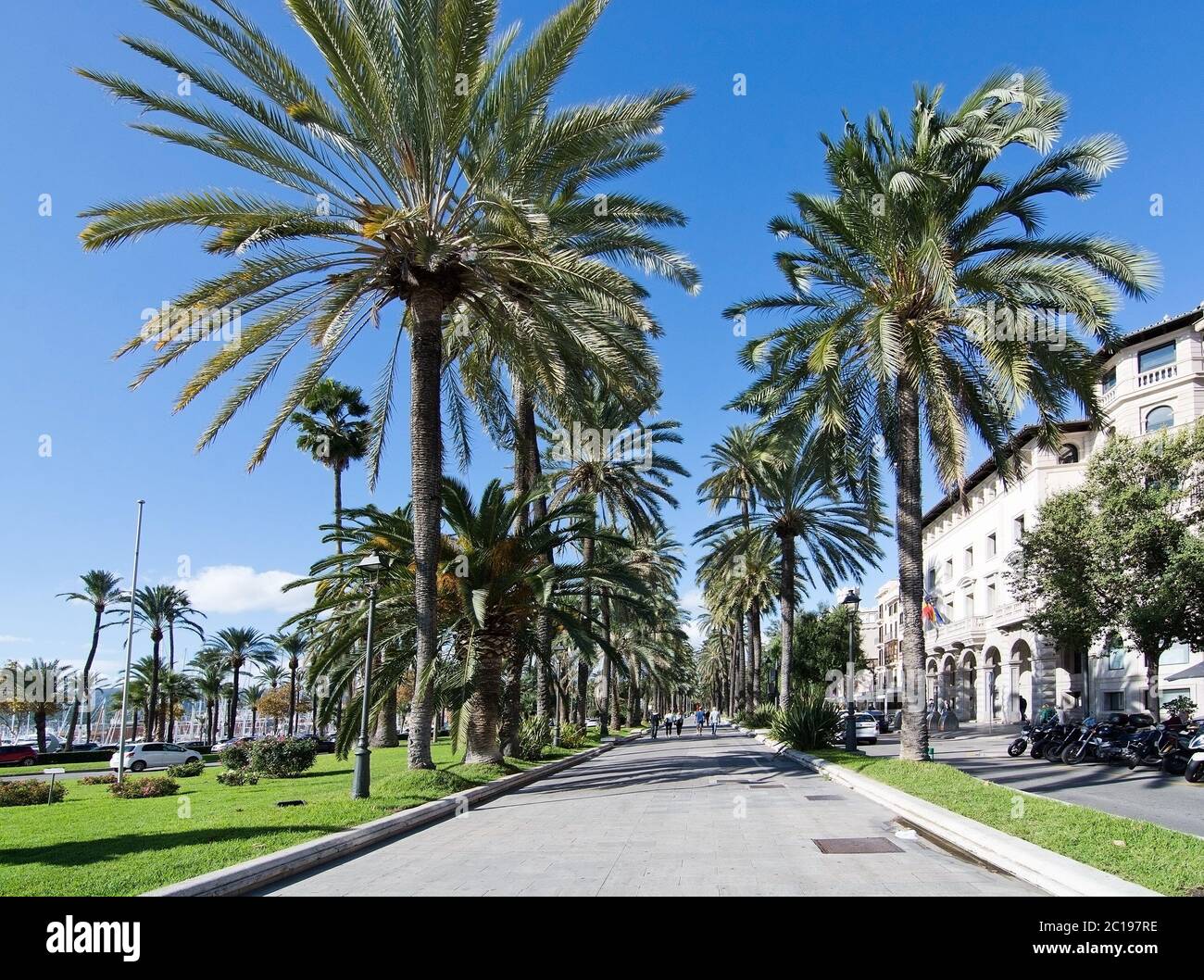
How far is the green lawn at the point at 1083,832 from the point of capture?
25.2 feet

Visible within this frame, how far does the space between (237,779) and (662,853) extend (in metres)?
19.4

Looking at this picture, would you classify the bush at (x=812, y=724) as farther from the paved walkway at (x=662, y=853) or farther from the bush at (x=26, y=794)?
the bush at (x=26, y=794)

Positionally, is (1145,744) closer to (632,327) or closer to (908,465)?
(908,465)

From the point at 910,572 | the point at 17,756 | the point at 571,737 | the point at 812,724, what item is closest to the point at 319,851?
the point at 910,572

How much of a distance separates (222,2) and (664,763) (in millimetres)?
20668

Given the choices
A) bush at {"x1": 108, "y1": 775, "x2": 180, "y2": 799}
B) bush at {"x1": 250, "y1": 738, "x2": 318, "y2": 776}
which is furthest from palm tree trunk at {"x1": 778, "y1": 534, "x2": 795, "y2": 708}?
bush at {"x1": 108, "y1": 775, "x2": 180, "y2": 799}

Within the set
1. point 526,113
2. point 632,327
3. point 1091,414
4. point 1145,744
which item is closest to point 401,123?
point 526,113

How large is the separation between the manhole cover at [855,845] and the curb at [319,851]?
5.47 metres

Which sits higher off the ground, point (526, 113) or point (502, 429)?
point (526, 113)

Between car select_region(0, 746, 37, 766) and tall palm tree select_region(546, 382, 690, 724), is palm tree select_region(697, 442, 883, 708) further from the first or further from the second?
car select_region(0, 746, 37, 766)

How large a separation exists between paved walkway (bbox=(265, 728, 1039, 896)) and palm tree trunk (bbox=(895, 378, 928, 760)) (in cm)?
276

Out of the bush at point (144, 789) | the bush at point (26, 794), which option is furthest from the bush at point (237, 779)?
the bush at point (26, 794)

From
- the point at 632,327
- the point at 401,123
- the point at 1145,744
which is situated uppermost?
the point at 401,123

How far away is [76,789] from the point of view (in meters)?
25.8
